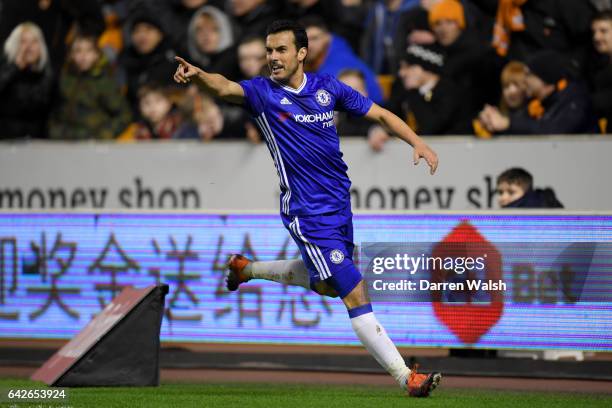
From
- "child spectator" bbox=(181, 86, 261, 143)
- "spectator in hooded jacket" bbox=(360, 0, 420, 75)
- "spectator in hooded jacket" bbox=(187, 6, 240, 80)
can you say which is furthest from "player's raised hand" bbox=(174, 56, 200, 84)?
"spectator in hooded jacket" bbox=(187, 6, 240, 80)

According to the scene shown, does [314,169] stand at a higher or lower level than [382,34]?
lower

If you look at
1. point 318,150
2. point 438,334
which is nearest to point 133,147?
point 438,334

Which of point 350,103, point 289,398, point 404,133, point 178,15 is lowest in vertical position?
point 289,398

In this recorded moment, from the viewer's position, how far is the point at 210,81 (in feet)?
29.2

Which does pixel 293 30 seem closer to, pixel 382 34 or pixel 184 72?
pixel 184 72

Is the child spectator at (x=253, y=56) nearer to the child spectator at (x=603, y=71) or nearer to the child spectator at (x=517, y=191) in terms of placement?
the child spectator at (x=517, y=191)

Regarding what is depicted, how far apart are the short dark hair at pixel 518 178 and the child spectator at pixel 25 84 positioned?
20.7 feet

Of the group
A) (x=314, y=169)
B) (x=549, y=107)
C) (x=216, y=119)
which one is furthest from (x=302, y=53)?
(x=216, y=119)

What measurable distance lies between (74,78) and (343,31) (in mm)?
3454

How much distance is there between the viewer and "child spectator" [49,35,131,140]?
16109 millimetres

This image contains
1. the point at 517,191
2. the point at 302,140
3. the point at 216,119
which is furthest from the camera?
the point at 216,119

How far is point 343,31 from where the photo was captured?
15.2 m

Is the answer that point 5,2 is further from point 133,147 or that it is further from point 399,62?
point 399,62

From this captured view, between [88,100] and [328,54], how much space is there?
3267 mm
